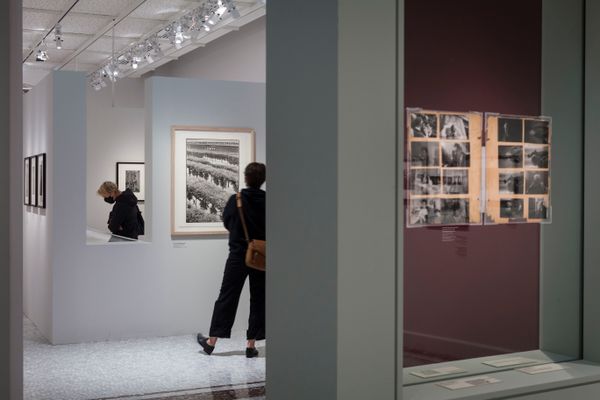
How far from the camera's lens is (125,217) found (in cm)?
1043

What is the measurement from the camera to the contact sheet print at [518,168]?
3711 millimetres

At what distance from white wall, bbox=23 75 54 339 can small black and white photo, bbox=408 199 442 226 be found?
595 cm

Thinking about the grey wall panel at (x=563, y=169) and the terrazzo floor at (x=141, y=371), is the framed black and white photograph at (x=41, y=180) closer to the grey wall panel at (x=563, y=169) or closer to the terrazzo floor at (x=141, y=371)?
the terrazzo floor at (x=141, y=371)

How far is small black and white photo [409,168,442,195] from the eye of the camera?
337cm

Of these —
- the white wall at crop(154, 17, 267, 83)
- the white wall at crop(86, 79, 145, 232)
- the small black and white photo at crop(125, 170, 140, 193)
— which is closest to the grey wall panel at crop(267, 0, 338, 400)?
the white wall at crop(154, 17, 267, 83)

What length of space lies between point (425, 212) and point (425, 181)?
0.44 feet

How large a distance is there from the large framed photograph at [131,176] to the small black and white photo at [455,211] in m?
13.3

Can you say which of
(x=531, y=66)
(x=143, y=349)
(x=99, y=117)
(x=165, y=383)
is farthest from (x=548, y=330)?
(x=99, y=117)

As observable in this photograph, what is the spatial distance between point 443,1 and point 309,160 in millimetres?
1053

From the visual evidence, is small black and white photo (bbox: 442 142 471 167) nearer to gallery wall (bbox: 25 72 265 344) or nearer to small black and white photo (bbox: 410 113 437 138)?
small black and white photo (bbox: 410 113 437 138)

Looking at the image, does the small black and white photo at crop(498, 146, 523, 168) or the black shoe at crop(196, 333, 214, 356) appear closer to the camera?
the small black and white photo at crop(498, 146, 523, 168)

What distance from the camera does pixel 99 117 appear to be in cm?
1552

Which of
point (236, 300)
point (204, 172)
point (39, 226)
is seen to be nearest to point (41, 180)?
point (39, 226)

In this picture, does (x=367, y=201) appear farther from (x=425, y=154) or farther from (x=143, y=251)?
(x=143, y=251)
